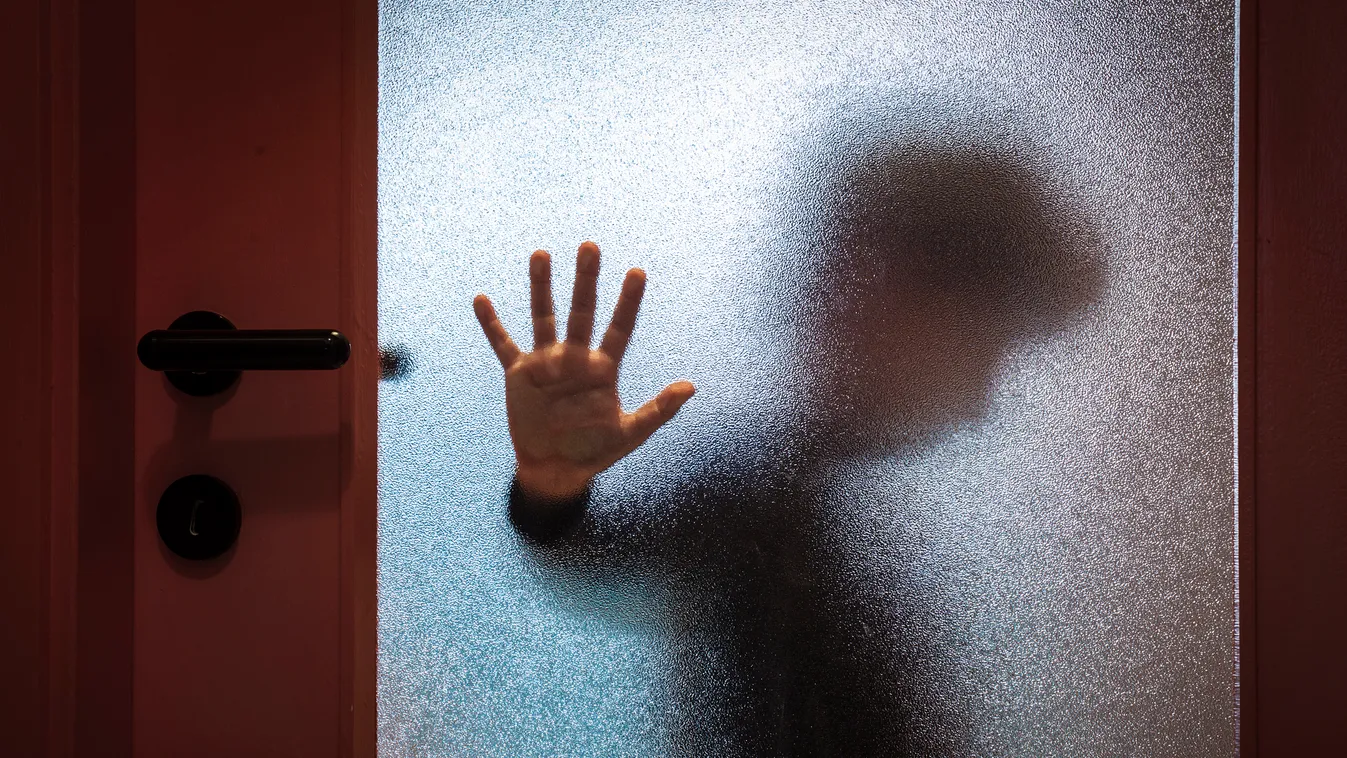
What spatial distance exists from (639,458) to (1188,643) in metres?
0.52

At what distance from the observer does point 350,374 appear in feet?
2.08

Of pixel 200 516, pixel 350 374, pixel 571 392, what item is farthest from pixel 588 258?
pixel 200 516

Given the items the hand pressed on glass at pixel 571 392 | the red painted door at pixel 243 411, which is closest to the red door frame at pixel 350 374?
the red painted door at pixel 243 411

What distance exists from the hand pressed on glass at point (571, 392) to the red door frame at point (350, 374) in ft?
0.41

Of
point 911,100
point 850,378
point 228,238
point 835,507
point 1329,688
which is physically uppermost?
point 911,100

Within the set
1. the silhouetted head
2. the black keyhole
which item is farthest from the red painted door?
the silhouetted head

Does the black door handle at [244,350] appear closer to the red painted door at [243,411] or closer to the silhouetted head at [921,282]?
the red painted door at [243,411]

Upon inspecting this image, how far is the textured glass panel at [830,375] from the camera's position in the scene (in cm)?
66

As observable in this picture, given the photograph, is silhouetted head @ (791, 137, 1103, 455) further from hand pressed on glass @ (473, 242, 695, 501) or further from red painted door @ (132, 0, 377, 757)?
red painted door @ (132, 0, 377, 757)

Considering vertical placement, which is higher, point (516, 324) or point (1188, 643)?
point (516, 324)

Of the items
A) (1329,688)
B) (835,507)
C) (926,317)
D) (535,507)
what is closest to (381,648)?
(535,507)

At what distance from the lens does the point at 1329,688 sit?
0.62 m

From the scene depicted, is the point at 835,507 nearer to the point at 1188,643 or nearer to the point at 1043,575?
the point at 1043,575

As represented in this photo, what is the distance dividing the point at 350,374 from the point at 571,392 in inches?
7.4
